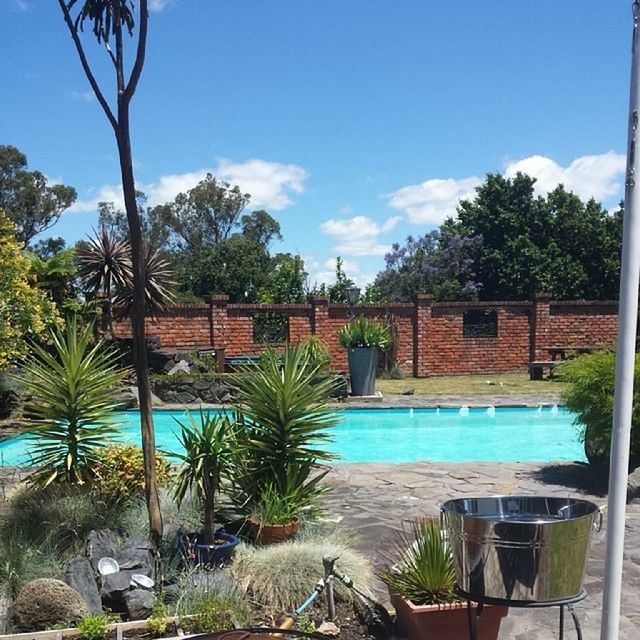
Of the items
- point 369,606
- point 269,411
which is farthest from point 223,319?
point 369,606

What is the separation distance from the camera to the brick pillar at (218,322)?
60.8ft

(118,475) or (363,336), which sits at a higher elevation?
(363,336)

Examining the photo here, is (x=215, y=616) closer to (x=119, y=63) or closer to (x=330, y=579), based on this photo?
(x=330, y=579)

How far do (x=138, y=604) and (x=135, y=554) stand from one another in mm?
486

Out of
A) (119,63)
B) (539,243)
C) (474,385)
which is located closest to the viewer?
(119,63)

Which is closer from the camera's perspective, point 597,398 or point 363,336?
point 597,398

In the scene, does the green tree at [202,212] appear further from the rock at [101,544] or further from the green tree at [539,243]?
the rock at [101,544]

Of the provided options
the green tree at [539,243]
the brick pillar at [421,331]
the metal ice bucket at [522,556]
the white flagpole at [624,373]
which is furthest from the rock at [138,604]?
the green tree at [539,243]

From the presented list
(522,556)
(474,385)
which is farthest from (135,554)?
(474,385)

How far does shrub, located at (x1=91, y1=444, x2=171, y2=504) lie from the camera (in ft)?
16.0

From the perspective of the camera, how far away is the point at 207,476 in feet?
14.0

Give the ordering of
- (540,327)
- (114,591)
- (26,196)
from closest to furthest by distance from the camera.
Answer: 1. (114,591)
2. (540,327)
3. (26,196)

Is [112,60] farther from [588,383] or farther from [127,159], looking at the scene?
[588,383]

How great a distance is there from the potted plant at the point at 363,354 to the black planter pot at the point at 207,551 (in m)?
10.8
